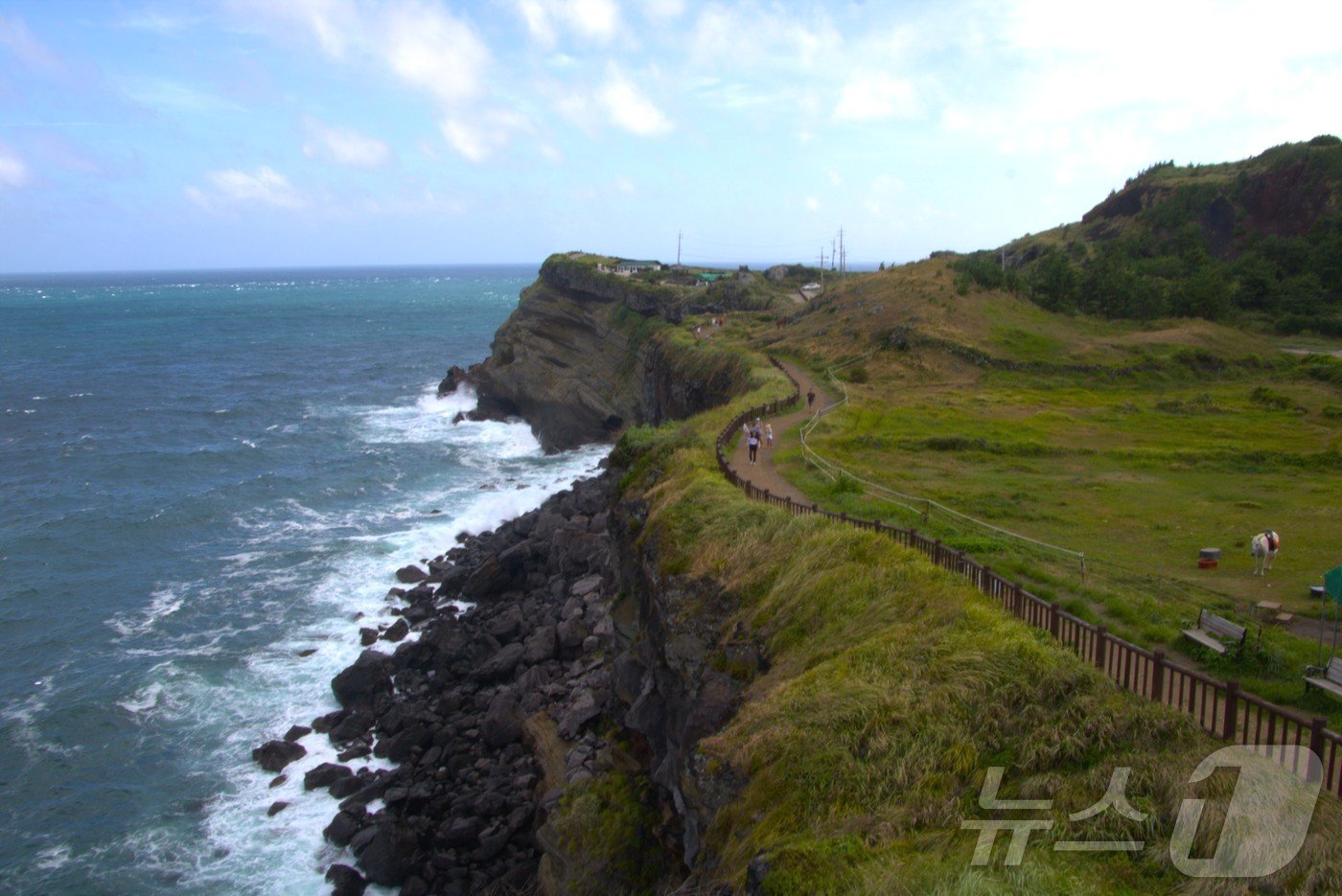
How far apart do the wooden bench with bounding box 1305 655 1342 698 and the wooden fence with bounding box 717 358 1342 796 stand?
1.61 ft

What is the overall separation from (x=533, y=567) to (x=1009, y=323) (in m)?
28.1

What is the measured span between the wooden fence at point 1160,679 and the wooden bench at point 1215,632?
561 mm

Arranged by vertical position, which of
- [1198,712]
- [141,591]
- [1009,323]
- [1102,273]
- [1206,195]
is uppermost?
[1206,195]

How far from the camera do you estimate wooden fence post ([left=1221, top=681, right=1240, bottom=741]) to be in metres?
7.98

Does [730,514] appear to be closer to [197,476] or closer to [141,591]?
[141,591]

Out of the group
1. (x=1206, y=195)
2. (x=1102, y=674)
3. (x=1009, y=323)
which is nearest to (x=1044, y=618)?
Result: (x=1102, y=674)

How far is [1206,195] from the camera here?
67125 millimetres

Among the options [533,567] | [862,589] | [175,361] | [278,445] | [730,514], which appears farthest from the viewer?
[175,361]

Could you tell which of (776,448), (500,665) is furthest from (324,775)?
(776,448)

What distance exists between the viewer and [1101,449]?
2658 centimetres

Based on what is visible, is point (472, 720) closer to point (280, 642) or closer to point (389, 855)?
point (389, 855)

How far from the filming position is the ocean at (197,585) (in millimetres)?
20625

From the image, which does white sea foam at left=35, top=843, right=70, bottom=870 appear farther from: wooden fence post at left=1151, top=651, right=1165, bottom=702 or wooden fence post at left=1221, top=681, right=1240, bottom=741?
wooden fence post at left=1221, top=681, right=1240, bottom=741

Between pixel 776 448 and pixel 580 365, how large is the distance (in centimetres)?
3888
